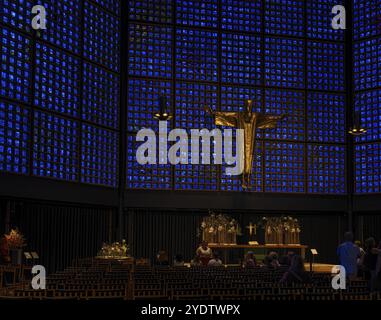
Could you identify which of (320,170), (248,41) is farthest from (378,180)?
(248,41)

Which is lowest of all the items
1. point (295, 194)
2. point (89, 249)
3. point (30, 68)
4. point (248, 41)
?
point (89, 249)

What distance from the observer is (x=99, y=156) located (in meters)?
25.2

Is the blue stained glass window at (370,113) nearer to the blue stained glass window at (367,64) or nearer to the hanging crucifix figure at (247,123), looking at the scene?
the blue stained glass window at (367,64)

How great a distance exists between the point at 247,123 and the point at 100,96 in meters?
6.39

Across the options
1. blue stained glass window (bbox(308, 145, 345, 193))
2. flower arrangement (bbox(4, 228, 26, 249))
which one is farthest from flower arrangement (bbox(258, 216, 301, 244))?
flower arrangement (bbox(4, 228, 26, 249))

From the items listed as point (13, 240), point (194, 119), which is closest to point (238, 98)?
point (194, 119)

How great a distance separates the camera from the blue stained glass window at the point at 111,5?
83.9 ft

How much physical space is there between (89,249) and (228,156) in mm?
7252

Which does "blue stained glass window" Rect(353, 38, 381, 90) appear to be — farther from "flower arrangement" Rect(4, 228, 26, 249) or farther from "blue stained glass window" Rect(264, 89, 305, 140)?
"flower arrangement" Rect(4, 228, 26, 249)

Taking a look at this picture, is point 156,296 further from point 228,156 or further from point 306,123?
point 306,123

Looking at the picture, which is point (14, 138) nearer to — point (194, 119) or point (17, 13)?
point (17, 13)

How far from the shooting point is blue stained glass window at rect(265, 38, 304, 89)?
28469 mm

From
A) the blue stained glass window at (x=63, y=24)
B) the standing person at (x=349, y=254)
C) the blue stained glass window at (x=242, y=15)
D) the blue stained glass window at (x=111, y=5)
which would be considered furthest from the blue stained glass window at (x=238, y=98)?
the standing person at (x=349, y=254)

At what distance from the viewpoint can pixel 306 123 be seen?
2853 cm
